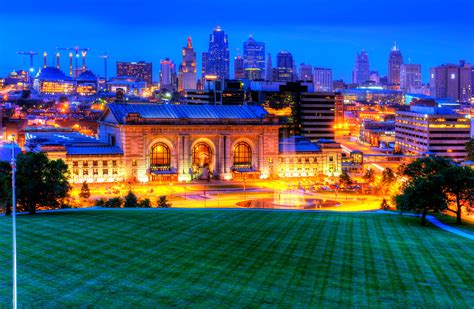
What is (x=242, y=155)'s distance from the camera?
146 m

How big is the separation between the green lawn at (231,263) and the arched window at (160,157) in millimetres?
73111

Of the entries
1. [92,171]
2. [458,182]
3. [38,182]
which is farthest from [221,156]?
[458,182]

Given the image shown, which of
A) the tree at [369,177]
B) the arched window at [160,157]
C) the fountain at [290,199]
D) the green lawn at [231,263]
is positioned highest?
the arched window at [160,157]

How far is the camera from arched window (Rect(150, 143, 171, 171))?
138 meters

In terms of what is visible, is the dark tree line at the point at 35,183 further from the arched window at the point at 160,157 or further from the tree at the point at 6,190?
the arched window at the point at 160,157

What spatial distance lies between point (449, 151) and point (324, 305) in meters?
161

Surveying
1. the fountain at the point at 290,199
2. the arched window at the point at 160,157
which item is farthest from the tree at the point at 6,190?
the arched window at the point at 160,157

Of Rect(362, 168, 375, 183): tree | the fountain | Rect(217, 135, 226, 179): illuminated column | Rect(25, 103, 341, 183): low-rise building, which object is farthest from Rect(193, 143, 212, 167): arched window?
Rect(362, 168, 375, 183): tree

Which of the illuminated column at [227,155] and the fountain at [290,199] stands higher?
the illuminated column at [227,155]

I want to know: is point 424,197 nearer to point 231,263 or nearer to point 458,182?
point 458,182

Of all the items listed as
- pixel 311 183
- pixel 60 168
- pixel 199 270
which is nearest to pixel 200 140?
pixel 311 183

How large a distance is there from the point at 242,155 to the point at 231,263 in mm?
101158

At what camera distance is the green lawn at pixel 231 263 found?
121ft

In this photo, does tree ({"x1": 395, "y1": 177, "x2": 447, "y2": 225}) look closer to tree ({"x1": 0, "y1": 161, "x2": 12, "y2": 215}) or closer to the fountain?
the fountain
